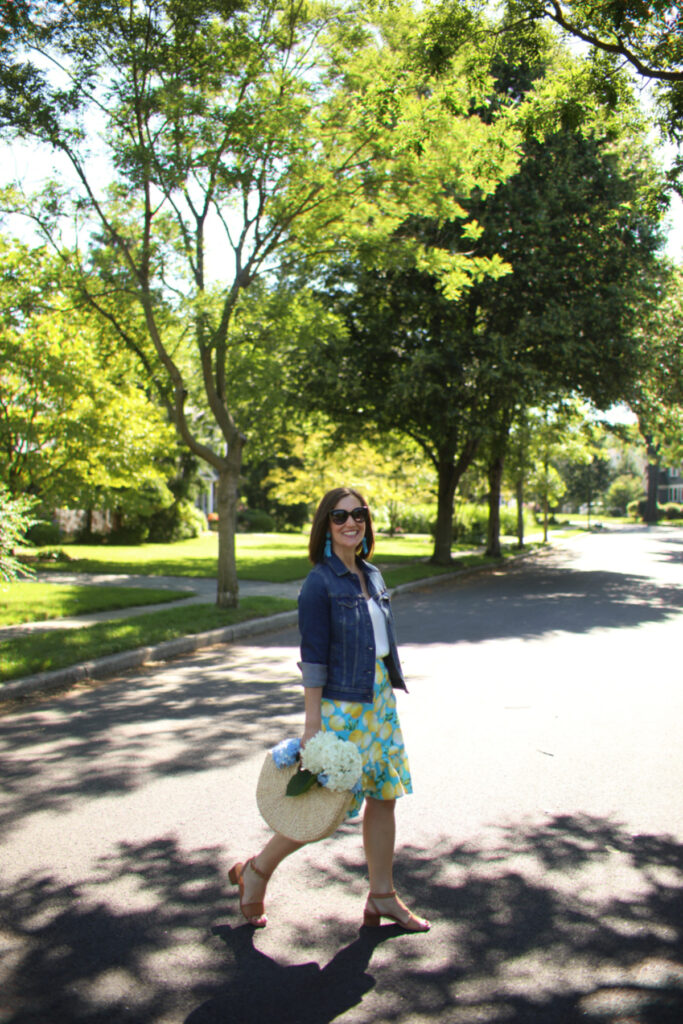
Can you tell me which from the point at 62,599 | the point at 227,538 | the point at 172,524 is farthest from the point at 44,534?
the point at 227,538

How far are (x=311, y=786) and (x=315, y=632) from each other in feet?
1.93

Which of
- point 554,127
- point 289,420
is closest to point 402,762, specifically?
point 554,127

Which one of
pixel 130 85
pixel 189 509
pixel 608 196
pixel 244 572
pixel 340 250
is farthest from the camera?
pixel 189 509

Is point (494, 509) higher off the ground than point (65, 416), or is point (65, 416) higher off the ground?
point (65, 416)

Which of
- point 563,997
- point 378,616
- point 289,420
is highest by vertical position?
point 289,420

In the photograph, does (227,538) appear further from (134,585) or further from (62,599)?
(134,585)

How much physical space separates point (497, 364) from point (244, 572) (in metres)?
7.58

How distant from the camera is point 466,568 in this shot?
23828 millimetres

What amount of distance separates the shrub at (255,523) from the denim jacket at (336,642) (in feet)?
137

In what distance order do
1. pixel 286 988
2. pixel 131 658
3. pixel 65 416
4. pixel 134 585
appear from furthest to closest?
pixel 65 416 → pixel 134 585 → pixel 131 658 → pixel 286 988

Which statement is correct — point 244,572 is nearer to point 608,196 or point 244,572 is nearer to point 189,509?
point 608,196

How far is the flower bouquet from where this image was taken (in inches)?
130

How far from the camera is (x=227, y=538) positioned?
13.0 metres

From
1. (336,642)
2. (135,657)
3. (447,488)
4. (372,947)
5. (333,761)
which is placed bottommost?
(372,947)
